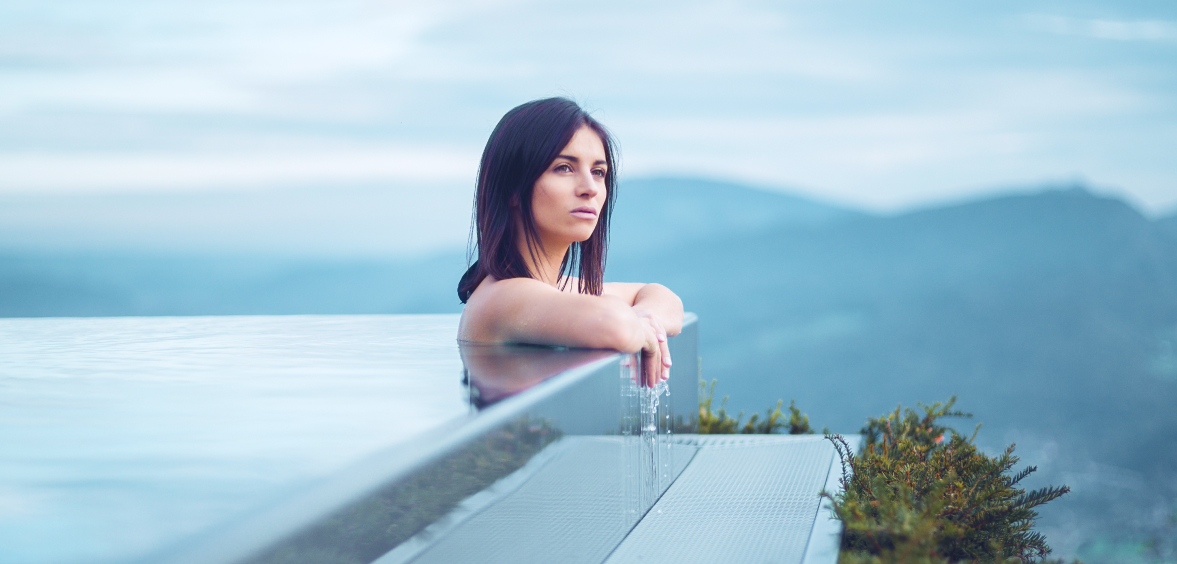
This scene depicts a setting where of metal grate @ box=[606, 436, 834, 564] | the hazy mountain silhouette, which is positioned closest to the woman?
metal grate @ box=[606, 436, 834, 564]

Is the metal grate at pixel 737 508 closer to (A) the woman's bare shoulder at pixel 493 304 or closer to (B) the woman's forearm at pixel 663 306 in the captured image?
(B) the woman's forearm at pixel 663 306

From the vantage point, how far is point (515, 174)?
2.43 metres

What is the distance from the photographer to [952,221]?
34.2 meters

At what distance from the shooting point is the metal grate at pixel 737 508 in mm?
1759

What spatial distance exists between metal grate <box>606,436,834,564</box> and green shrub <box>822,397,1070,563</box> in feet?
0.47

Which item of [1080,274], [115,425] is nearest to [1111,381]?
[1080,274]

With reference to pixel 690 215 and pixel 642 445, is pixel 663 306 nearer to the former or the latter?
pixel 642 445

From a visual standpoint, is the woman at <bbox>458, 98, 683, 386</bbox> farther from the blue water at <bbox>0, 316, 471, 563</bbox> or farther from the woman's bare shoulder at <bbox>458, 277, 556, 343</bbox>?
the blue water at <bbox>0, 316, 471, 563</bbox>

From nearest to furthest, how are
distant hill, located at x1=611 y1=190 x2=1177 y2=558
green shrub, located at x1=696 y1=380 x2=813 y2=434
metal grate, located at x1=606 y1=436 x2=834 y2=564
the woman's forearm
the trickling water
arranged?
metal grate, located at x1=606 y1=436 x2=834 y2=564
the trickling water
the woman's forearm
green shrub, located at x1=696 y1=380 x2=813 y2=434
distant hill, located at x1=611 y1=190 x2=1177 y2=558

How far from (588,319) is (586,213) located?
50cm

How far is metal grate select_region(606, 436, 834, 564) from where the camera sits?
1.76 meters

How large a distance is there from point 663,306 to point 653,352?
0.42 metres

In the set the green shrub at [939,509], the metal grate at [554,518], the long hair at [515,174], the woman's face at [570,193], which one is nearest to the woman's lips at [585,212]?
the woman's face at [570,193]

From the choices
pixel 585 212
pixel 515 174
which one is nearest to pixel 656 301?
pixel 585 212
